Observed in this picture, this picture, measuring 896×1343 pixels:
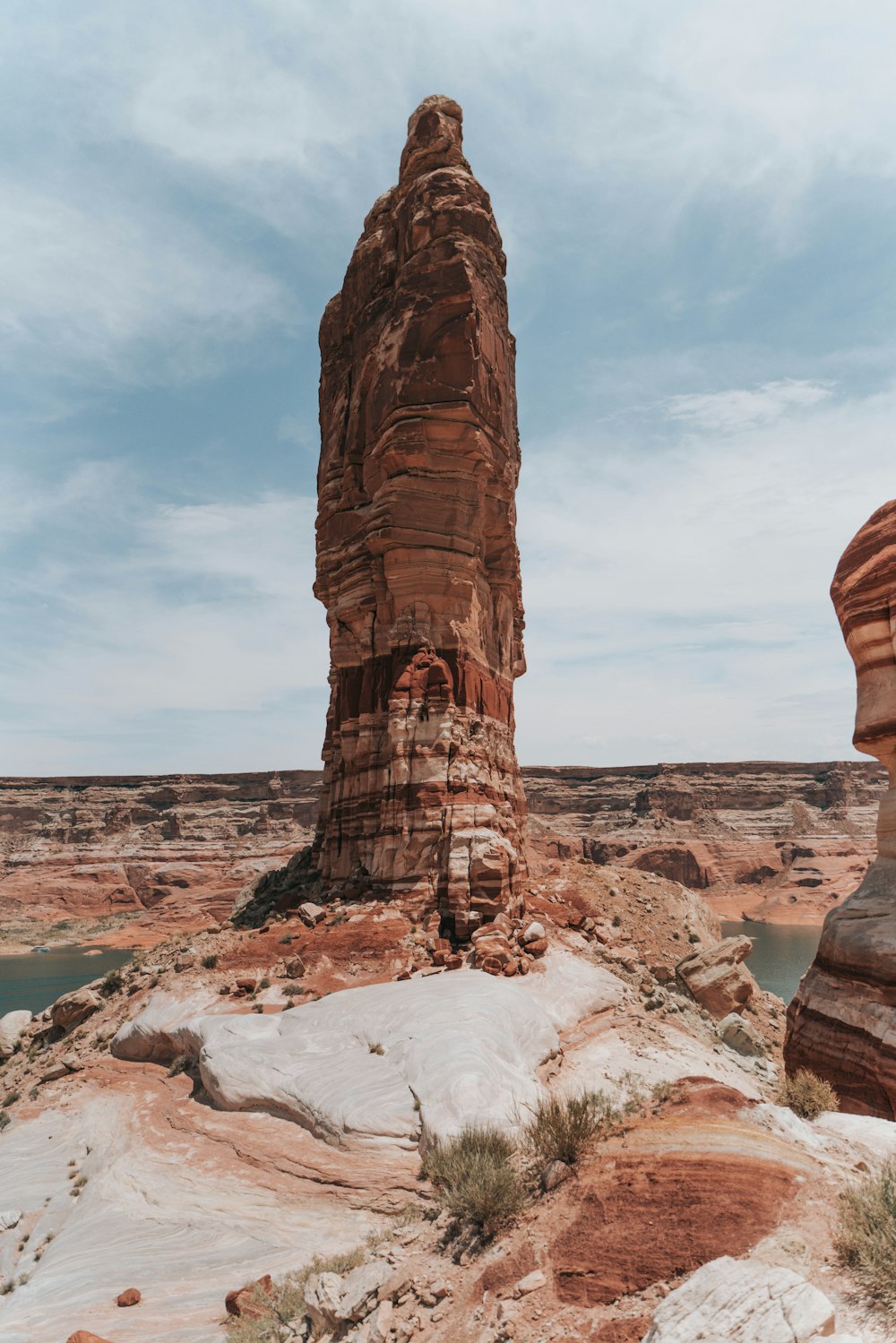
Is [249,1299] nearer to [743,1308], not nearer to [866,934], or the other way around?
[743,1308]

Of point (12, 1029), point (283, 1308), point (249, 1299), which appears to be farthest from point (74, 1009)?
point (283, 1308)

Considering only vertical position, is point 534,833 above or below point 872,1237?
below

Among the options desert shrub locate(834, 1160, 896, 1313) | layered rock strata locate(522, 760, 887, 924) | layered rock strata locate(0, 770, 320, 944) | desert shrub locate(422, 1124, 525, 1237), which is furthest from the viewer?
layered rock strata locate(522, 760, 887, 924)

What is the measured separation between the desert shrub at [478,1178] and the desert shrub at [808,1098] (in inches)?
134

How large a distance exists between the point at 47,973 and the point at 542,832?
179ft

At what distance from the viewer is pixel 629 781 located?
106 metres

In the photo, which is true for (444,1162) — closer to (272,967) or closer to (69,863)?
(272,967)

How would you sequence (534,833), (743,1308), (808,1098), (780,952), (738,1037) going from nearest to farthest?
(743,1308) → (808,1098) → (738,1037) → (780,952) → (534,833)

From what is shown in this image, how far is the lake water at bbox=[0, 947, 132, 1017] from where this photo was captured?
132ft

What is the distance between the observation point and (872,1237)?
4.09 metres

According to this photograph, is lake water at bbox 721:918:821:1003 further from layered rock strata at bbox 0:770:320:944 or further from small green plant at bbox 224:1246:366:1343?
layered rock strata at bbox 0:770:320:944

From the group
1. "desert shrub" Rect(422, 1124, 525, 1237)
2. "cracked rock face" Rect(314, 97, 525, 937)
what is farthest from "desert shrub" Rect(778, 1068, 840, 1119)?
"cracked rock face" Rect(314, 97, 525, 937)

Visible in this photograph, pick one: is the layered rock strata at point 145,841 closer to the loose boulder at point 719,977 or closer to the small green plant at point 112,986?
the small green plant at point 112,986

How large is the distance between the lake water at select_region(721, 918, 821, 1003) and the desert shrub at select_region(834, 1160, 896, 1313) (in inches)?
1242
